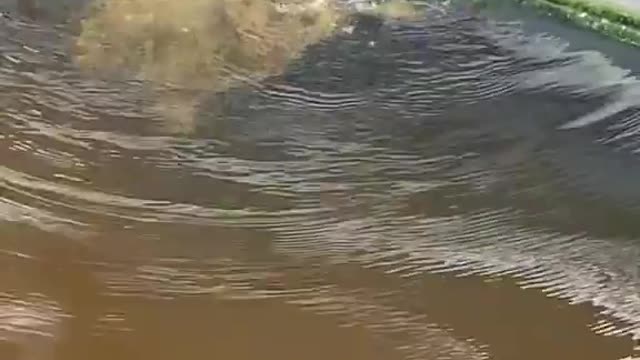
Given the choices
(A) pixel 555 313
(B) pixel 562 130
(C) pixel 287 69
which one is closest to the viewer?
(A) pixel 555 313

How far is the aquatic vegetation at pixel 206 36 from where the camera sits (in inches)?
106

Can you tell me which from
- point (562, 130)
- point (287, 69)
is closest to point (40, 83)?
Result: point (287, 69)

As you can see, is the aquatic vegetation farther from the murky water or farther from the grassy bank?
the grassy bank

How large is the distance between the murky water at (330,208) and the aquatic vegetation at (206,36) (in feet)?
0.21

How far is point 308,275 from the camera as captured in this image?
2035mm

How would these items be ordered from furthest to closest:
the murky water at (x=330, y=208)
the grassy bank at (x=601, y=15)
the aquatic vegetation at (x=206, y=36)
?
the grassy bank at (x=601, y=15), the aquatic vegetation at (x=206, y=36), the murky water at (x=330, y=208)

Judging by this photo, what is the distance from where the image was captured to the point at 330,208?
2.22 meters

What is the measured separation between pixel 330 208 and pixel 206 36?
34.3 inches

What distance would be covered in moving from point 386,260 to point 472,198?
306 millimetres

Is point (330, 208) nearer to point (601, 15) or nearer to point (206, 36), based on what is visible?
point (206, 36)

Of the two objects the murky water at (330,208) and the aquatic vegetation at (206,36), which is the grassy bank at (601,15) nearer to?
the murky water at (330,208)

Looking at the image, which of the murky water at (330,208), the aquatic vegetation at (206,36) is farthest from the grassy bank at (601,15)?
the aquatic vegetation at (206,36)

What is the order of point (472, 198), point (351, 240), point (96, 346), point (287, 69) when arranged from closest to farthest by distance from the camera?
point (96, 346)
point (351, 240)
point (472, 198)
point (287, 69)

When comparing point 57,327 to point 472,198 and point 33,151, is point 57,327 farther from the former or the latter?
point 472,198
